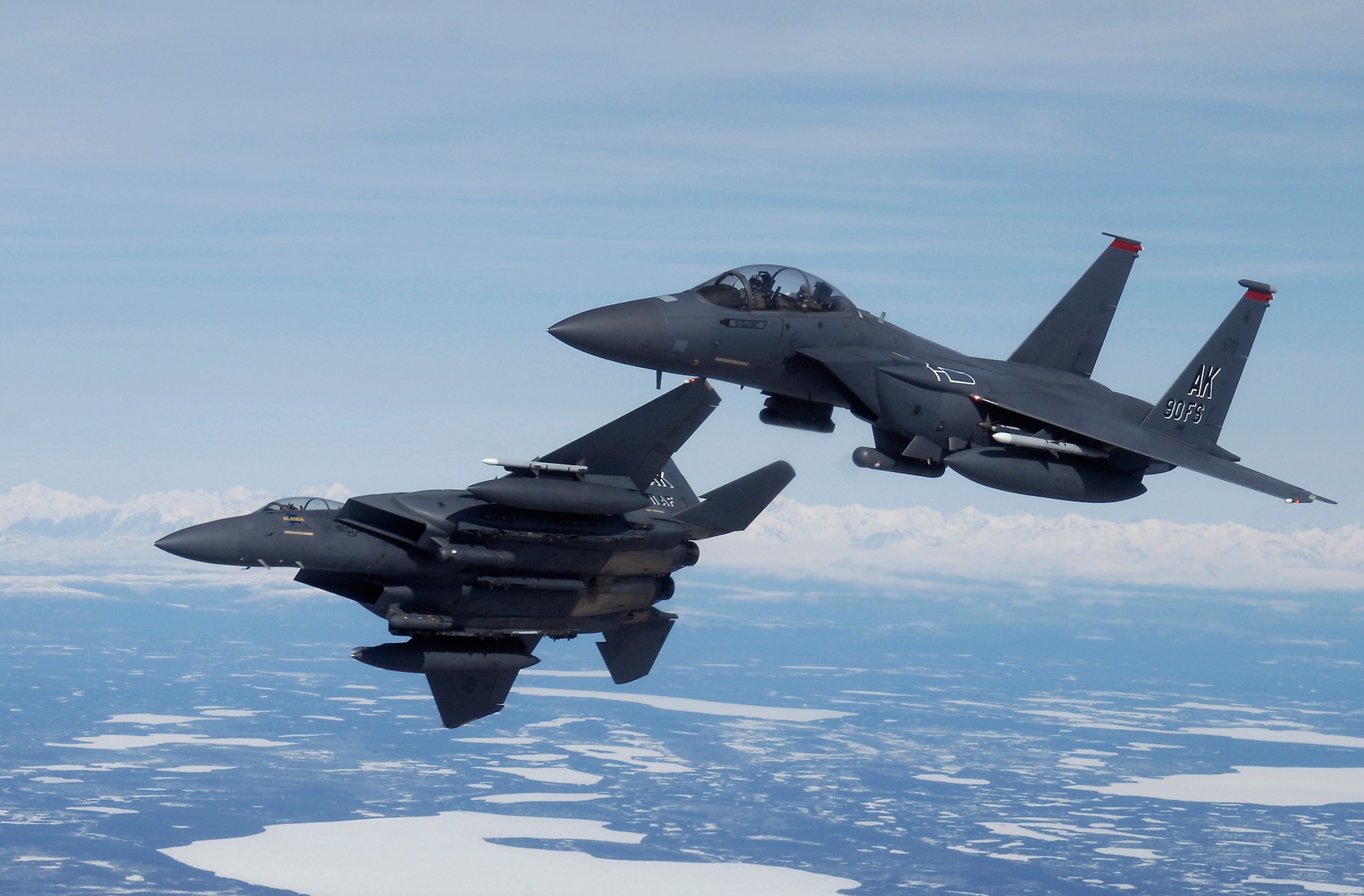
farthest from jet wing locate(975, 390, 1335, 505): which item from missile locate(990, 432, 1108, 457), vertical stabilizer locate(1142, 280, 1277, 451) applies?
vertical stabilizer locate(1142, 280, 1277, 451)

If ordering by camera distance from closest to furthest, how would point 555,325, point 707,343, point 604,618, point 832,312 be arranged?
point 555,325
point 707,343
point 832,312
point 604,618

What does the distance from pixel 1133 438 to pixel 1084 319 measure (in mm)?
5849

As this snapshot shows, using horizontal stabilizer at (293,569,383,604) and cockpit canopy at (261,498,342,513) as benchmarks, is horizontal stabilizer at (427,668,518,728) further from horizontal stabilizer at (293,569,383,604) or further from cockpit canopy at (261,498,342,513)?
cockpit canopy at (261,498,342,513)

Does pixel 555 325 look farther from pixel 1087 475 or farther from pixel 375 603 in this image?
pixel 1087 475

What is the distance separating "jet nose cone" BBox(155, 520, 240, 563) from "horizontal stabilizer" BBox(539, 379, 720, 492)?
265 inches

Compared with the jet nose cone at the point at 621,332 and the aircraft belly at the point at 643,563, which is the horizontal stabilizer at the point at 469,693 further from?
the jet nose cone at the point at 621,332

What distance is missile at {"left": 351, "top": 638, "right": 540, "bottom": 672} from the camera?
2970 cm

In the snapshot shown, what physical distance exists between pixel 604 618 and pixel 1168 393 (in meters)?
14.0

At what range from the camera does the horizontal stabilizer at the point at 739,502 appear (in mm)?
31062

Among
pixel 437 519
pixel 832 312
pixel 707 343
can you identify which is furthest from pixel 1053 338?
pixel 437 519

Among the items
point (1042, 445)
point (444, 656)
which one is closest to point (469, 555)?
point (444, 656)

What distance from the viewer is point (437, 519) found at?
26.9 m

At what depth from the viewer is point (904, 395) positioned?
88.9 feet

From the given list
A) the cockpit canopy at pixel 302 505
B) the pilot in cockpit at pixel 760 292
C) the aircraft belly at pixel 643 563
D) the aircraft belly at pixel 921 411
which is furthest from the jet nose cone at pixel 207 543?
the aircraft belly at pixel 921 411
